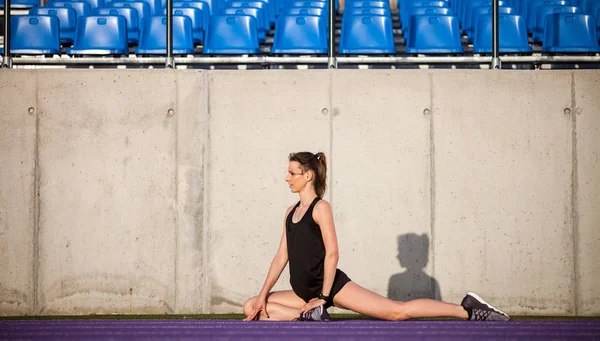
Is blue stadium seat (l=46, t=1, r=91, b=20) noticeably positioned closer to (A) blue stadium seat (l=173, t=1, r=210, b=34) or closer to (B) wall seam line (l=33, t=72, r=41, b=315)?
(A) blue stadium seat (l=173, t=1, r=210, b=34)

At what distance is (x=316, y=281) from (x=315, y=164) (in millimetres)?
735

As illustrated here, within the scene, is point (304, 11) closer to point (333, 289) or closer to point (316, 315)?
point (333, 289)

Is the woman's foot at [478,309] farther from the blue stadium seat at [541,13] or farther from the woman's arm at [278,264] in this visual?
the blue stadium seat at [541,13]

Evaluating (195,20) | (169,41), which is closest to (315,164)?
(169,41)

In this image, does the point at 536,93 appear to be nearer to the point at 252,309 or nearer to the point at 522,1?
the point at 252,309

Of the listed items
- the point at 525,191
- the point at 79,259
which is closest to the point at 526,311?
the point at 525,191

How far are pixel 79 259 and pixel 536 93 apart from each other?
387cm

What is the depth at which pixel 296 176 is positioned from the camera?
5.59 m

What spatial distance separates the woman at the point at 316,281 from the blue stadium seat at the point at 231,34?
3.50 m

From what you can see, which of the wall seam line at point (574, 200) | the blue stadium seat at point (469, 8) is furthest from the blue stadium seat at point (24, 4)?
the wall seam line at point (574, 200)

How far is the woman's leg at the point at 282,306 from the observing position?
5.69 meters

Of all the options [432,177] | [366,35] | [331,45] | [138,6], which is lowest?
[432,177]

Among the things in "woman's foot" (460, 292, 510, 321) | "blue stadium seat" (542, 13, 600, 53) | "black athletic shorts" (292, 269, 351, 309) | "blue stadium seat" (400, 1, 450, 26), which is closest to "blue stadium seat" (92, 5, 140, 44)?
"blue stadium seat" (400, 1, 450, 26)

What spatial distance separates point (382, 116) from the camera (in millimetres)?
7316
